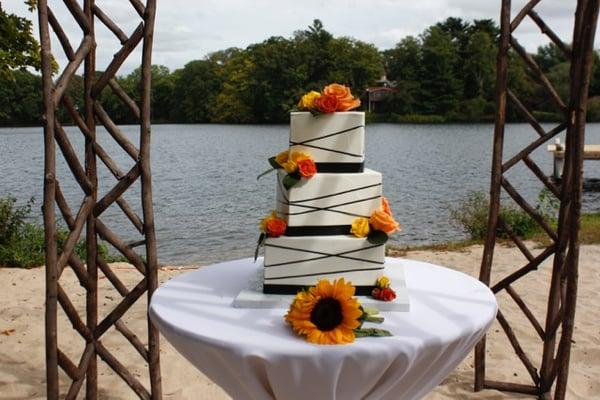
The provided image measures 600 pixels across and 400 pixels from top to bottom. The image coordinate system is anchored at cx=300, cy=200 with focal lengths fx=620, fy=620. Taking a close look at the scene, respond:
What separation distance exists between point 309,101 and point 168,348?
2987 millimetres

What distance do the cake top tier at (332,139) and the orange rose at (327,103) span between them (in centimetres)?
4

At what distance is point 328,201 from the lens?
2.20 metres

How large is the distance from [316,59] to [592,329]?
1838 inches

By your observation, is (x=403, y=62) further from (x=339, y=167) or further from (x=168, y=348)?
(x=339, y=167)

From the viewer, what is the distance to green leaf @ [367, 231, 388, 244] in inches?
85.9

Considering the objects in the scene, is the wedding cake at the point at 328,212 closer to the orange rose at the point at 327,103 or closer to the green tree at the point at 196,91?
the orange rose at the point at 327,103

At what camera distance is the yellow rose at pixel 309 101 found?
2.21 metres

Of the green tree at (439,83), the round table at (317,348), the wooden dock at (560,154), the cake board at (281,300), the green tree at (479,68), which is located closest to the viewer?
the round table at (317,348)

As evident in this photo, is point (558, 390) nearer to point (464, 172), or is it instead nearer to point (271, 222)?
point (271, 222)

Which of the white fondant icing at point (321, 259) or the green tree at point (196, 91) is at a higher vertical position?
the green tree at point (196, 91)

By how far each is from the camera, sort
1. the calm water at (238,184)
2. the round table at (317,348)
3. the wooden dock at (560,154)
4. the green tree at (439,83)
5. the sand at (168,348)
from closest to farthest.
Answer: the round table at (317,348), the sand at (168,348), the calm water at (238,184), the wooden dock at (560,154), the green tree at (439,83)

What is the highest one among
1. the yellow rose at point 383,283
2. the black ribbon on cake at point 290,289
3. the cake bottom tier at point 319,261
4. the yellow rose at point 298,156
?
the yellow rose at point 298,156

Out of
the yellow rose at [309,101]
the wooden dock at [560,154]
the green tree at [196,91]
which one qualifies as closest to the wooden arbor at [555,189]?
the yellow rose at [309,101]

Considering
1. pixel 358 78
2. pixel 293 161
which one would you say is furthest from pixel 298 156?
pixel 358 78
